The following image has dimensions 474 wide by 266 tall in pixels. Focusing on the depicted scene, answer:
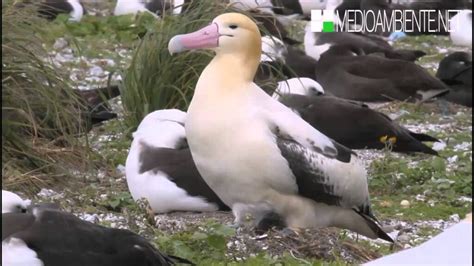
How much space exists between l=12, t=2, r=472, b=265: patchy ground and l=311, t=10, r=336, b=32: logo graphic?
7.69 feet

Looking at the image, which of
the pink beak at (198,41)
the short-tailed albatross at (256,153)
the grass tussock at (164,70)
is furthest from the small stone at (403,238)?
the grass tussock at (164,70)

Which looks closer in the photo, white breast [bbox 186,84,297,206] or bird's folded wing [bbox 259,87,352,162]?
white breast [bbox 186,84,297,206]

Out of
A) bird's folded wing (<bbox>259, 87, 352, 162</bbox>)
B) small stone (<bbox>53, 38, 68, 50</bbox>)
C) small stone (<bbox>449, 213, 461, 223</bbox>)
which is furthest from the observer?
small stone (<bbox>53, 38, 68, 50</bbox>)

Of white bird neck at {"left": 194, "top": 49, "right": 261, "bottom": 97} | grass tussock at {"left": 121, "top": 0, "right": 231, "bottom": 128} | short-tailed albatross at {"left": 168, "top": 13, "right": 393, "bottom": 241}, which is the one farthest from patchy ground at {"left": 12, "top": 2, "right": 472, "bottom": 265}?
white bird neck at {"left": 194, "top": 49, "right": 261, "bottom": 97}

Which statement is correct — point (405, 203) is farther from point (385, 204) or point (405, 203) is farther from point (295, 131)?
point (295, 131)

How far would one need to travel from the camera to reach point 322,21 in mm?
14656

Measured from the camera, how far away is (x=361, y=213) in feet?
21.3

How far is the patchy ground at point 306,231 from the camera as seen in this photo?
230 inches

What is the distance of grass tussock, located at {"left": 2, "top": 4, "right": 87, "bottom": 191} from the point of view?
7574 mm

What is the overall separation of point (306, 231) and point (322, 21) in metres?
8.68

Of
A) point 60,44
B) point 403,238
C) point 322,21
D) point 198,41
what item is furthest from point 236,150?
point 322,21

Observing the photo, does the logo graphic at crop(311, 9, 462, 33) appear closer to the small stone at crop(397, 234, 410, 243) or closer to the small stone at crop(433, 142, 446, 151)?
the small stone at crop(433, 142, 446, 151)

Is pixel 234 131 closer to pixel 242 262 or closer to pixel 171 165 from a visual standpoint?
pixel 242 262

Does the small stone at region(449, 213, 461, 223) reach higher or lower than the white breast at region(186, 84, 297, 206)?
lower
